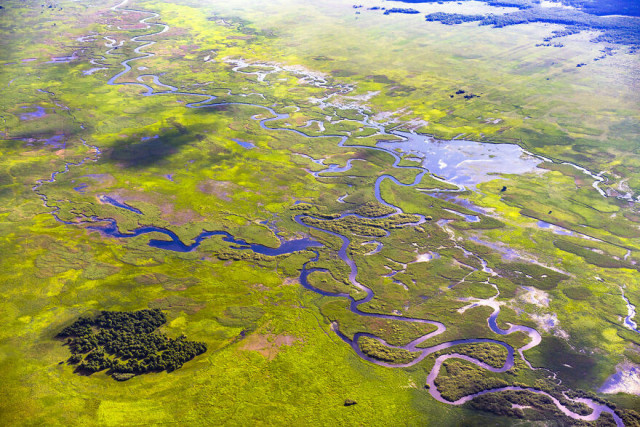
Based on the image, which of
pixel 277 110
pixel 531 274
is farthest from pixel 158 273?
pixel 277 110

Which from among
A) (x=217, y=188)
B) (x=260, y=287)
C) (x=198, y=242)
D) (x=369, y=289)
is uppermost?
(x=217, y=188)

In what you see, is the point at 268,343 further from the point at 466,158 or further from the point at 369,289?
the point at 466,158

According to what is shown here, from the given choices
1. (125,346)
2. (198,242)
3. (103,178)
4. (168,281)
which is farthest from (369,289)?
(103,178)

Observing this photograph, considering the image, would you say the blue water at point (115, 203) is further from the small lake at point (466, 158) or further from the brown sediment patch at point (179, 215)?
the small lake at point (466, 158)

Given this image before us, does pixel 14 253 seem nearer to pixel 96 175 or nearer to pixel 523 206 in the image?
pixel 96 175

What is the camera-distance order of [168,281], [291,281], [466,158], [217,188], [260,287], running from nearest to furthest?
[260,287]
[168,281]
[291,281]
[217,188]
[466,158]

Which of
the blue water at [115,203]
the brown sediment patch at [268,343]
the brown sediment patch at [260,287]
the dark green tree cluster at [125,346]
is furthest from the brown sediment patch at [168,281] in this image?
the blue water at [115,203]
